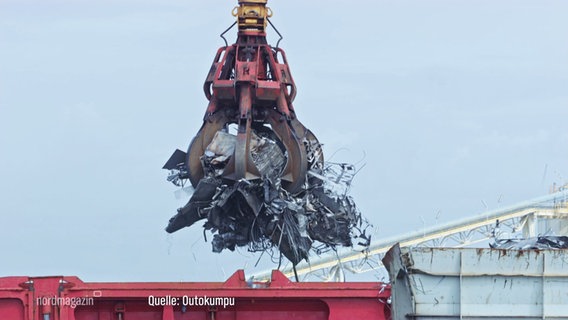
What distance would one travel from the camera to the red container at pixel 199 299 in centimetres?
2209

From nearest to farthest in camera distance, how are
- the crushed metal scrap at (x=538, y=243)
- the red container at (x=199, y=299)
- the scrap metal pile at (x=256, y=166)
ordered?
1. the red container at (x=199, y=299)
2. the crushed metal scrap at (x=538, y=243)
3. the scrap metal pile at (x=256, y=166)

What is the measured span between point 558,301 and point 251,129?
7887 mm

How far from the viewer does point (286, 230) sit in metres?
26.6

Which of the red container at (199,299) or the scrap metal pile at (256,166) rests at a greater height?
the scrap metal pile at (256,166)

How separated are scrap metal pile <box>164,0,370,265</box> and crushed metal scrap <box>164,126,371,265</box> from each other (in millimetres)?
19

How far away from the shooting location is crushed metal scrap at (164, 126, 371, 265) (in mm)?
26250

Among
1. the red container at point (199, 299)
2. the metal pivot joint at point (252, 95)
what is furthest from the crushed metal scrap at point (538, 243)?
the metal pivot joint at point (252, 95)

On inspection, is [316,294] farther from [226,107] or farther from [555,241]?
[226,107]

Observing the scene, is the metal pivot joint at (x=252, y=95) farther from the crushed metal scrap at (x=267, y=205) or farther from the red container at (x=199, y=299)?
A: the red container at (x=199, y=299)

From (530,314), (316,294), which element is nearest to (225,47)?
(316,294)

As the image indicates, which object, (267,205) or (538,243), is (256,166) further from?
(538,243)

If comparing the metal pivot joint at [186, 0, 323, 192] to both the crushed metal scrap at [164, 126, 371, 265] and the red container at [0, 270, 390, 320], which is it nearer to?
the crushed metal scrap at [164, 126, 371, 265]

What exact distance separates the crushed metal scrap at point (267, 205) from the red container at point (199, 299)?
12.5 feet

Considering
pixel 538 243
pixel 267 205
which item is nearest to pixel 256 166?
pixel 267 205
